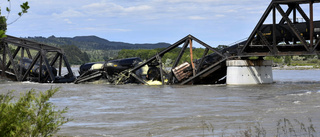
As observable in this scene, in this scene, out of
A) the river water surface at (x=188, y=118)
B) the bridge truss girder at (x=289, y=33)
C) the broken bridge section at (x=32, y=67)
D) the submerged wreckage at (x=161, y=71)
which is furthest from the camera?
the broken bridge section at (x=32, y=67)

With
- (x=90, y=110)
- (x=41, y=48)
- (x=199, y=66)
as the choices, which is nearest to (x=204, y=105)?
(x=90, y=110)

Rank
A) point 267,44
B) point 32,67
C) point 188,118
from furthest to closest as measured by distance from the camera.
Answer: point 32,67 < point 267,44 < point 188,118

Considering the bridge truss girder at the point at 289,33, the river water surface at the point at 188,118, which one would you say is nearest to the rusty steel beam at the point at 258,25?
the bridge truss girder at the point at 289,33

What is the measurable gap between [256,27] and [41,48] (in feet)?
90.5

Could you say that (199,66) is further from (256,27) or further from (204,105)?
(204,105)

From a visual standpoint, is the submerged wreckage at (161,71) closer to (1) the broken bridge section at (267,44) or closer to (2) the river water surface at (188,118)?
(1) the broken bridge section at (267,44)

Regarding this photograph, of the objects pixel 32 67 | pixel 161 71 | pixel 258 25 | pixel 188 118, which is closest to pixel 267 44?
pixel 258 25

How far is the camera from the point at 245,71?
1519 inches

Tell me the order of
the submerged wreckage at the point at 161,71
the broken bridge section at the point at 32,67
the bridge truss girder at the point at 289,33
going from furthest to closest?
the broken bridge section at the point at 32,67
the submerged wreckage at the point at 161,71
the bridge truss girder at the point at 289,33

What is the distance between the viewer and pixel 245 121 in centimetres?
1623

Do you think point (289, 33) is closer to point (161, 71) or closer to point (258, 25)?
point (258, 25)

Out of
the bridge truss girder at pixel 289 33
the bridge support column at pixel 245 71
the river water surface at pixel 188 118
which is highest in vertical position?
the bridge truss girder at pixel 289 33

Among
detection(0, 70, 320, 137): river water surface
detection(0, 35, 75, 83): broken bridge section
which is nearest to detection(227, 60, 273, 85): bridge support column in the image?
detection(0, 70, 320, 137): river water surface

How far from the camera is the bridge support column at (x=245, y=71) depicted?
38.2 meters
